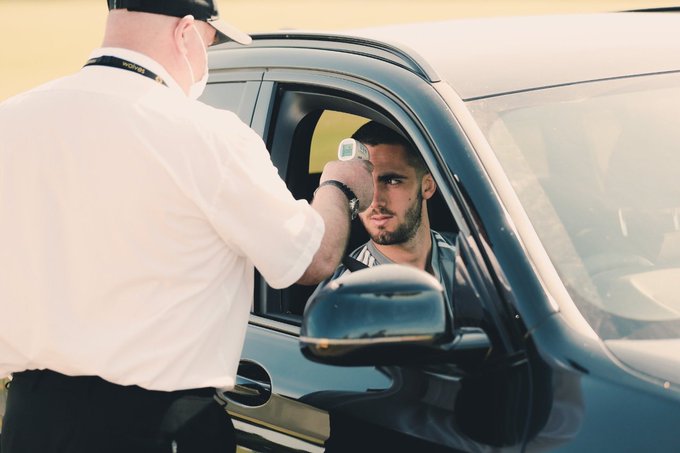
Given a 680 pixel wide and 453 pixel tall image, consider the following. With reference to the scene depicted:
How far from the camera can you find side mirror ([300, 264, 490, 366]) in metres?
2.10

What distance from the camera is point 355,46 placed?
9.74ft

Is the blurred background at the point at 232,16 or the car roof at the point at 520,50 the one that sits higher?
the blurred background at the point at 232,16

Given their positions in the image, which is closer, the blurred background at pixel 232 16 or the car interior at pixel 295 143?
the car interior at pixel 295 143

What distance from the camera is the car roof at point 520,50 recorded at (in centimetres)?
272

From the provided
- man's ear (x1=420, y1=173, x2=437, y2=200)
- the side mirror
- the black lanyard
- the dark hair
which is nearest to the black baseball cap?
the black lanyard

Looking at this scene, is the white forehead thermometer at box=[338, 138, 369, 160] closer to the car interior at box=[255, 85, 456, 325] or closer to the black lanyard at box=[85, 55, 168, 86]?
the car interior at box=[255, 85, 456, 325]

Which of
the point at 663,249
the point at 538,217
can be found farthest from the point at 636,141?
the point at 538,217

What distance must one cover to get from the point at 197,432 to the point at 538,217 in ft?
2.82

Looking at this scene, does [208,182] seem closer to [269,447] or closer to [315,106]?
[269,447]

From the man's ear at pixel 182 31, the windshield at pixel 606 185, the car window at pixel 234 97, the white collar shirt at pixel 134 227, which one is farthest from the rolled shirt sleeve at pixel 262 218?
the car window at pixel 234 97

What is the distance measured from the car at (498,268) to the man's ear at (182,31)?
1.44 feet

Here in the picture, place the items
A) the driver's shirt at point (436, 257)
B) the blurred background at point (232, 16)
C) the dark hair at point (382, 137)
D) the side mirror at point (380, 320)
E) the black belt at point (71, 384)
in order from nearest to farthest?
the side mirror at point (380, 320) → the black belt at point (71, 384) → the dark hair at point (382, 137) → the driver's shirt at point (436, 257) → the blurred background at point (232, 16)

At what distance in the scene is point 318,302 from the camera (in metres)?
2.16

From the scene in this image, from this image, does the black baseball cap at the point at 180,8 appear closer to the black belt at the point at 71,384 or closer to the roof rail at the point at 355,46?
the roof rail at the point at 355,46
